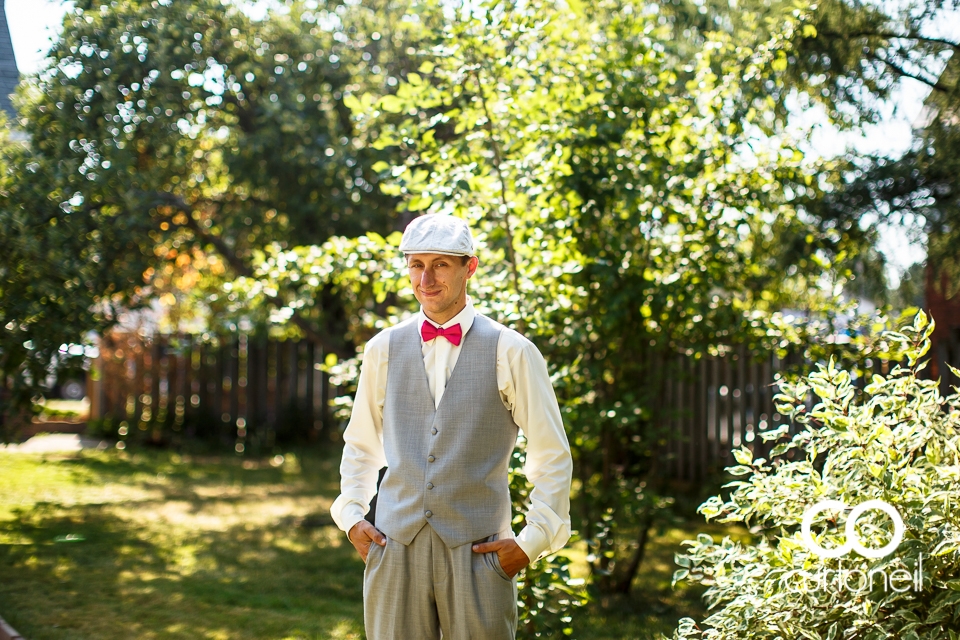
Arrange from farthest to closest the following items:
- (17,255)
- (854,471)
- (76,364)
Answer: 1. (76,364)
2. (17,255)
3. (854,471)

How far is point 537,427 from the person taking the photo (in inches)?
101

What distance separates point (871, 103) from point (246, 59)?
5.47 metres

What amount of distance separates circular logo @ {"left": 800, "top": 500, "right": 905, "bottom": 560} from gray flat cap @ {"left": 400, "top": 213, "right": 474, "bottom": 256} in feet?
4.70

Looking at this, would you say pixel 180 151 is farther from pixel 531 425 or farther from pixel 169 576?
pixel 531 425

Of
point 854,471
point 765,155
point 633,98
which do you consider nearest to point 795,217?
point 765,155

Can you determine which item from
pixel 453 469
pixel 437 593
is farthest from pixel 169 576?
pixel 453 469

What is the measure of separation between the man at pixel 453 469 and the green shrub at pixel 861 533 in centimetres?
83

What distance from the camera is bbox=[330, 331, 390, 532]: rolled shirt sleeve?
2.71 meters

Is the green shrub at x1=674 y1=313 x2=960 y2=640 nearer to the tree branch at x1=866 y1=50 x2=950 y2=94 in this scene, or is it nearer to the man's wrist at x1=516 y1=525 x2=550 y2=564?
the man's wrist at x1=516 y1=525 x2=550 y2=564

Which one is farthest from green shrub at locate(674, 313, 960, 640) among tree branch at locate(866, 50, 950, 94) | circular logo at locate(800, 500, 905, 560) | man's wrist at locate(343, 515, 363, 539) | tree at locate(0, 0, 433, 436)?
tree at locate(0, 0, 433, 436)

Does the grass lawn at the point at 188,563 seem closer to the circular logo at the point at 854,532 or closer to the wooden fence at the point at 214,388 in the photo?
the circular logo at the point at 854,532

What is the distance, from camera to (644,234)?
16.1 feet

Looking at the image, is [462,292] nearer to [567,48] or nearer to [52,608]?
[567,48]

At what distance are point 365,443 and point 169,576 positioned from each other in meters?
3.26
